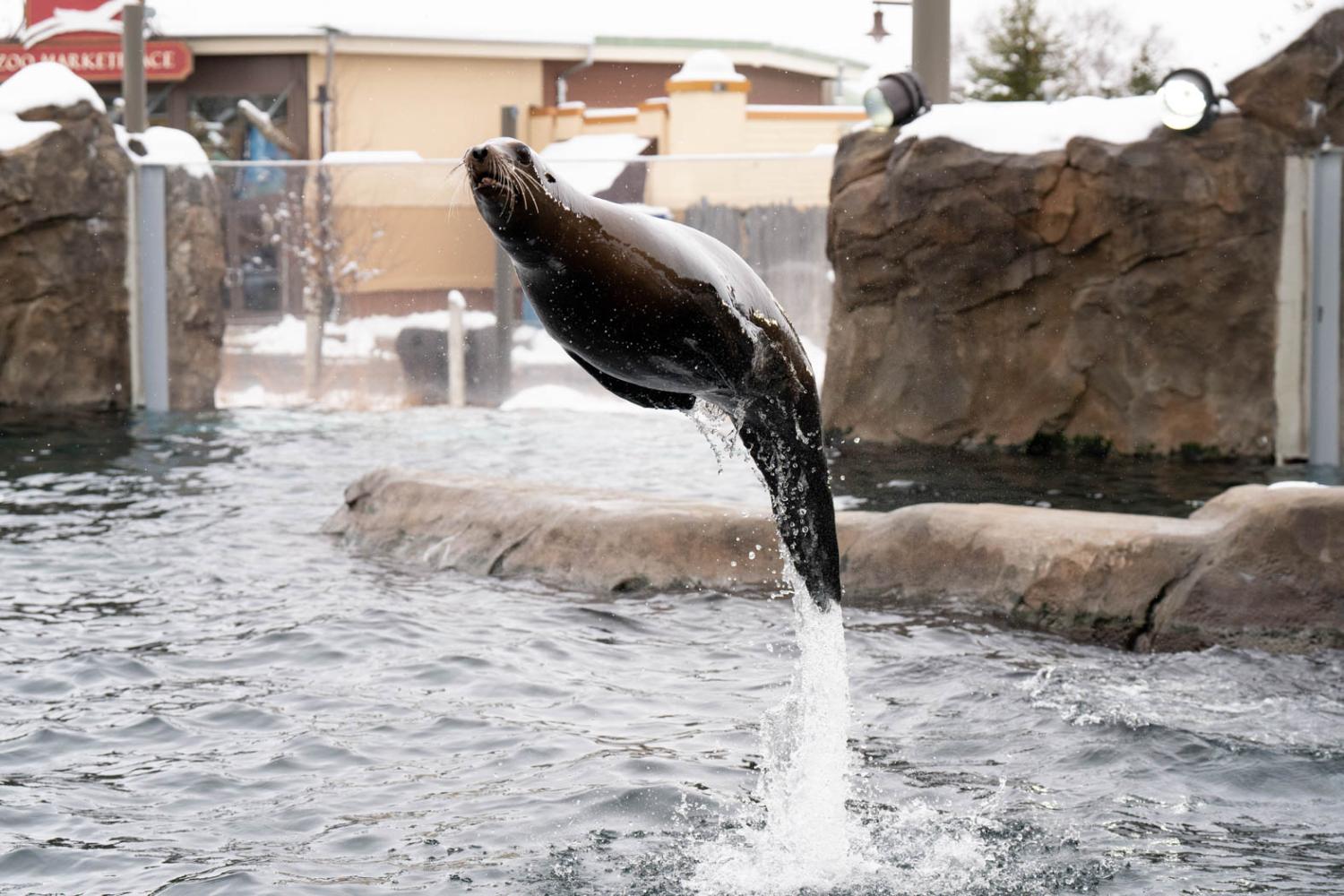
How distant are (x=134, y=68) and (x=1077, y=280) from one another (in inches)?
348

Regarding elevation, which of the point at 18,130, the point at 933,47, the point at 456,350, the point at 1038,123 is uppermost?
the point at 933,47

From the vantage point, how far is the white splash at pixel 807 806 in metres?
4.03

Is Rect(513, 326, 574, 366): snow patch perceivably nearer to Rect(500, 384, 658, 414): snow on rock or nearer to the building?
Rect(500, 384, 658, 414): snow on rock

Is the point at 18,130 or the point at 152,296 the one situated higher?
the point at 18,130

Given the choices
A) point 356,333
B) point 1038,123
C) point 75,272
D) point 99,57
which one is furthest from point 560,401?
point 99,57

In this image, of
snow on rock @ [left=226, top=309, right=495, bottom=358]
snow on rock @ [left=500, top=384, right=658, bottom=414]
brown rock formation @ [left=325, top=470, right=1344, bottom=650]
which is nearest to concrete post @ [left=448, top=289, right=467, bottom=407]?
snow on rock @ [left=226, top=309, right=495, bottom=358]

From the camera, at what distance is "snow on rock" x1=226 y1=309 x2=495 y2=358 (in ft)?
50.5

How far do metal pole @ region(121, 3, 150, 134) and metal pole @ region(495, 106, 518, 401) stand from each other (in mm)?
3412

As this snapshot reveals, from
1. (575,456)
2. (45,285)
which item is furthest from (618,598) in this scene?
(45,285)

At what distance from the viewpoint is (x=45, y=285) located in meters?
13.9

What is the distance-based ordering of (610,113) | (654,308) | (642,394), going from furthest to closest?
(610,113) < (642,394) < (654,308)

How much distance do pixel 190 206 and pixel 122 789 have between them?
10.8m

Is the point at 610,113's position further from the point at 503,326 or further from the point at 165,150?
the point at 165,150

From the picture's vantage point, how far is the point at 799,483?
3521 millimetres
